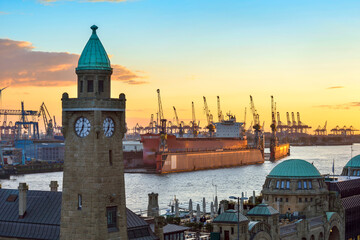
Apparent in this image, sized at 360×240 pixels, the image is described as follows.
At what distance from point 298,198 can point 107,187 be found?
144 ft

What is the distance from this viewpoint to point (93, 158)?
3769cm

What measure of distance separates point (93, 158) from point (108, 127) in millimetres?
2263

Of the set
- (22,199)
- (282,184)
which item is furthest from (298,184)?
(22,199)

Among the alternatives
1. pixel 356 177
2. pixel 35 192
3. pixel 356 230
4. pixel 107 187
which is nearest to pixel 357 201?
pixel 356 230

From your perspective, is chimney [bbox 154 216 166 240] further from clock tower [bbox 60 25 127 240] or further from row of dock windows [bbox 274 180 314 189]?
row of dock windows [bbox 274 180 314 189]

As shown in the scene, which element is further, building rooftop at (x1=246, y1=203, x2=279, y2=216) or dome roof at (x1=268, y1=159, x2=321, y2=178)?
dome roof at (x1=268, y1=159, x2=321, y2=178)

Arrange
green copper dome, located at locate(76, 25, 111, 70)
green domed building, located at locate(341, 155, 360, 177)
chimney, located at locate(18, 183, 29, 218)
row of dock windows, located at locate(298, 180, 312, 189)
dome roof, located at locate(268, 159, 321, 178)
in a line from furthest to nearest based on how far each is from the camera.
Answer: green domed building, located at locate(341, 155, 360, 177)
dome roof, located at locate(268, 159, 321, 178)
row of dock windows, located at locate(298, 180, 312, 189)
chimney, located at locate(18, 183, 29, 218)
green copper dome, located at locate(76, 25, 111, 70)

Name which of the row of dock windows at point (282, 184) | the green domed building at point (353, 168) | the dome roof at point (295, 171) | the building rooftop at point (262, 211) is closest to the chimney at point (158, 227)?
the building rooftop at point (262, 211)

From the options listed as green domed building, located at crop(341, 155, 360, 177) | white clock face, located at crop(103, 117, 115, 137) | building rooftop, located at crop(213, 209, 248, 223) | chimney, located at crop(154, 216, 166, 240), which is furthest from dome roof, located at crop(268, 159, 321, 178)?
white clock face, located at crop(103, 117, 115, 137)

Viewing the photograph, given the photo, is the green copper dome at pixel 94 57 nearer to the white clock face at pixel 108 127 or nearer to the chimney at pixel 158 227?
the white clock face at pixel 108 127

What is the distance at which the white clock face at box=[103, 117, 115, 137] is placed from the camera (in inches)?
1513

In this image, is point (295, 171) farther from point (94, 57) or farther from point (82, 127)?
point (94, 57)

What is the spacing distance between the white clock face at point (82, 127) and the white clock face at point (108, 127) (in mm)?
1037

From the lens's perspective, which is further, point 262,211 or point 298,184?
point 298,184
